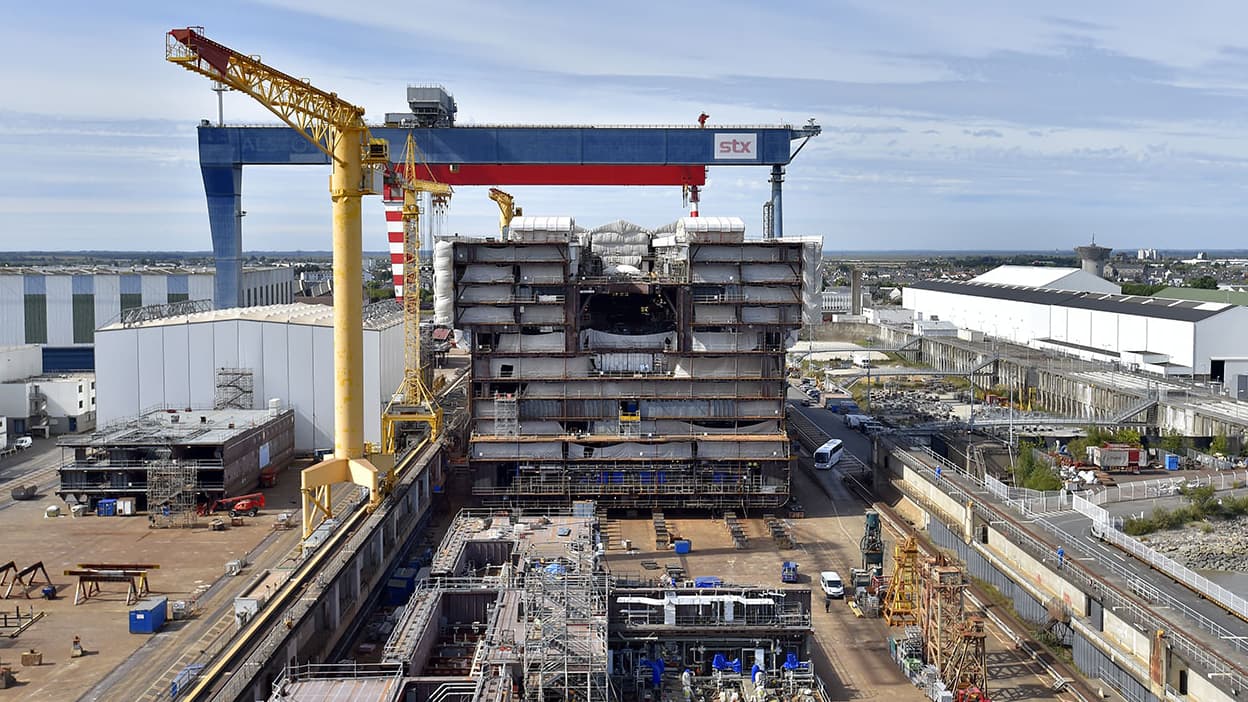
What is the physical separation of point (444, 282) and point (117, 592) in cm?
1584

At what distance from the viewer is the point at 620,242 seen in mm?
51562

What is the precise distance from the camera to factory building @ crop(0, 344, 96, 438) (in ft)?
175

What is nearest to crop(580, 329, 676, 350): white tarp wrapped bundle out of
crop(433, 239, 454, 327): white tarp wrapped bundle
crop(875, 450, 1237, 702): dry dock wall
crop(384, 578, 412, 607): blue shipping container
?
crop(433, 239, 454, 327): white tarp wrapped bundle

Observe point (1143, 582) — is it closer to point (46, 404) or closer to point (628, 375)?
point (628, 375)

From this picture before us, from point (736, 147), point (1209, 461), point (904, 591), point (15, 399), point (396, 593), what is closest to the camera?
point (904, 591)

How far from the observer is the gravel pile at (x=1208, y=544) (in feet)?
97.5

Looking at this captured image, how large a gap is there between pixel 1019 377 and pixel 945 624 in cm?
4665

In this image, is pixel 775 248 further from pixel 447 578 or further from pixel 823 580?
pixel 447 578

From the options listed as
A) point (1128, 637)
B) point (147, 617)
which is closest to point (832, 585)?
point (1128, 637)

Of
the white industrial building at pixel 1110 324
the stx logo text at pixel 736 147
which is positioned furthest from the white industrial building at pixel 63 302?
the white industrial building at pixel 1110 324

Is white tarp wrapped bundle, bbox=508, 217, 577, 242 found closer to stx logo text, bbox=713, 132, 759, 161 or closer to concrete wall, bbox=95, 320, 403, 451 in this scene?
concrete wall, bbox=95, 320, 403, 451

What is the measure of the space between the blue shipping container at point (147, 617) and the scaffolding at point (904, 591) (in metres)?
19.2

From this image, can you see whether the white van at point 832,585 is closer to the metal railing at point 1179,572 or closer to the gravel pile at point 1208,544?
the metal railing at point 1179,572

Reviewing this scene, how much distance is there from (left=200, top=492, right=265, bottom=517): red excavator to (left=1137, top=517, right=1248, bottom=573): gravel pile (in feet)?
97.7
